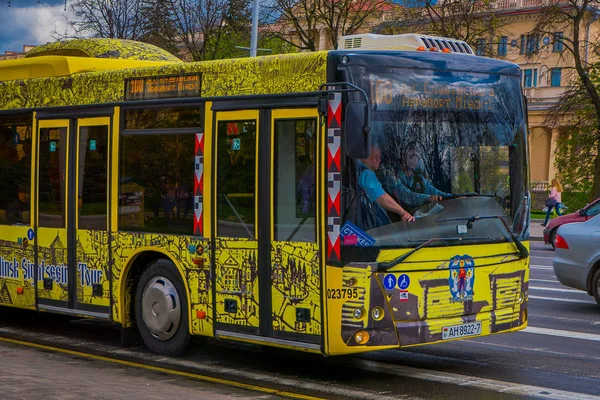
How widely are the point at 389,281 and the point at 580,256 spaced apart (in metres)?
6.83

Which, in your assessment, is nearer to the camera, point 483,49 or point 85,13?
point 483,49

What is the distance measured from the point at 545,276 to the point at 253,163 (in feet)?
38.4

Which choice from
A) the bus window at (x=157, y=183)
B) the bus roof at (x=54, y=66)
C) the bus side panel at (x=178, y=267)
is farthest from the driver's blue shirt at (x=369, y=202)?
the bus roof at (x=54, y=66)

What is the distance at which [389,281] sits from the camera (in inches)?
354

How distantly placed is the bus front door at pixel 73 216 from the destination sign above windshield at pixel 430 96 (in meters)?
3.48

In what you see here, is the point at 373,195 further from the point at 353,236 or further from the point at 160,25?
the point at 160,25

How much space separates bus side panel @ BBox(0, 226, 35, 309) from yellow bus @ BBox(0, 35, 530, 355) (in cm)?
61

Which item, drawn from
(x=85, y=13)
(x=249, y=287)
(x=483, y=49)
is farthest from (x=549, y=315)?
(x=85, y=13)

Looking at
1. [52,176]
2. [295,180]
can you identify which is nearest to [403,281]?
[295,180]

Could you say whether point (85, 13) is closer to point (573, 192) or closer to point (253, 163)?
point (573, 192)

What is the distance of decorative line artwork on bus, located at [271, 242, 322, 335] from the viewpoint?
30.0 feet

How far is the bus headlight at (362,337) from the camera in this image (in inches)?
352

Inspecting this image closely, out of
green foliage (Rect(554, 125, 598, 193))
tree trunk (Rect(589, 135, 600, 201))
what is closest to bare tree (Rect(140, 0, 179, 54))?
green foliage (Rect(554, 125, 598, 193))

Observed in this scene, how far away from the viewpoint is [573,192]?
1757 inches
